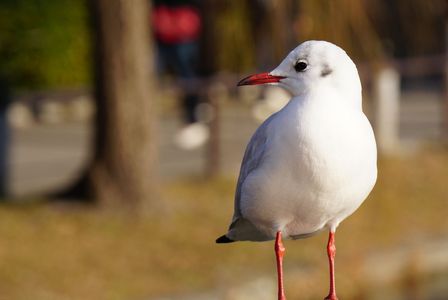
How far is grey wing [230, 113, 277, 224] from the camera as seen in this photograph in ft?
→ 10.5

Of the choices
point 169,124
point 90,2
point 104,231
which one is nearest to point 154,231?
point 104,231

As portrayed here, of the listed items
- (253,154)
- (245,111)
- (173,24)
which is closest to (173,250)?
(253,154)

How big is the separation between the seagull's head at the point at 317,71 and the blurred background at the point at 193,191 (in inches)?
254

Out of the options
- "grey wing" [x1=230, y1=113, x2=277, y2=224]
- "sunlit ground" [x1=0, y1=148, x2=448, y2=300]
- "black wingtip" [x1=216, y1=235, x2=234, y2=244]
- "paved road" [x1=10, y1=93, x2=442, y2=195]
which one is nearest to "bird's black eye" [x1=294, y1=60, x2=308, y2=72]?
"grey wing" [x1=230, y1=113, x2=277, y2=224]

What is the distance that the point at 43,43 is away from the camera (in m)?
20.4

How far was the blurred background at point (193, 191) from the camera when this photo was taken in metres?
10.0

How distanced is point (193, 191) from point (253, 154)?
9.31 meters

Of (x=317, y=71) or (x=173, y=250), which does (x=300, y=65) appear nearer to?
(x=317, y=71)

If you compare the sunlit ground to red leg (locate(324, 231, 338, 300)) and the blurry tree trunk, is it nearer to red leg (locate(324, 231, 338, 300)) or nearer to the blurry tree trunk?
the blurry tree trunk

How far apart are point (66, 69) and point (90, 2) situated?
9.77 meters

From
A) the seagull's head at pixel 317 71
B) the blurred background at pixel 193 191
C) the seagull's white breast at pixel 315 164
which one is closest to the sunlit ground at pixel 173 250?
the blurred background at pixel 193 191

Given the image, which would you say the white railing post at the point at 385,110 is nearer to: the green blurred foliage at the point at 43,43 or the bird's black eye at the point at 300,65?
the green blurred foliage at the point at 43,43

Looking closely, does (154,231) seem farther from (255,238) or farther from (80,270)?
(255,238)

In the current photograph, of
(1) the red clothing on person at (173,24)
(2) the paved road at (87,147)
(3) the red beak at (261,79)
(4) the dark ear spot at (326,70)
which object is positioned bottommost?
(2) the paved road at (87,147)
